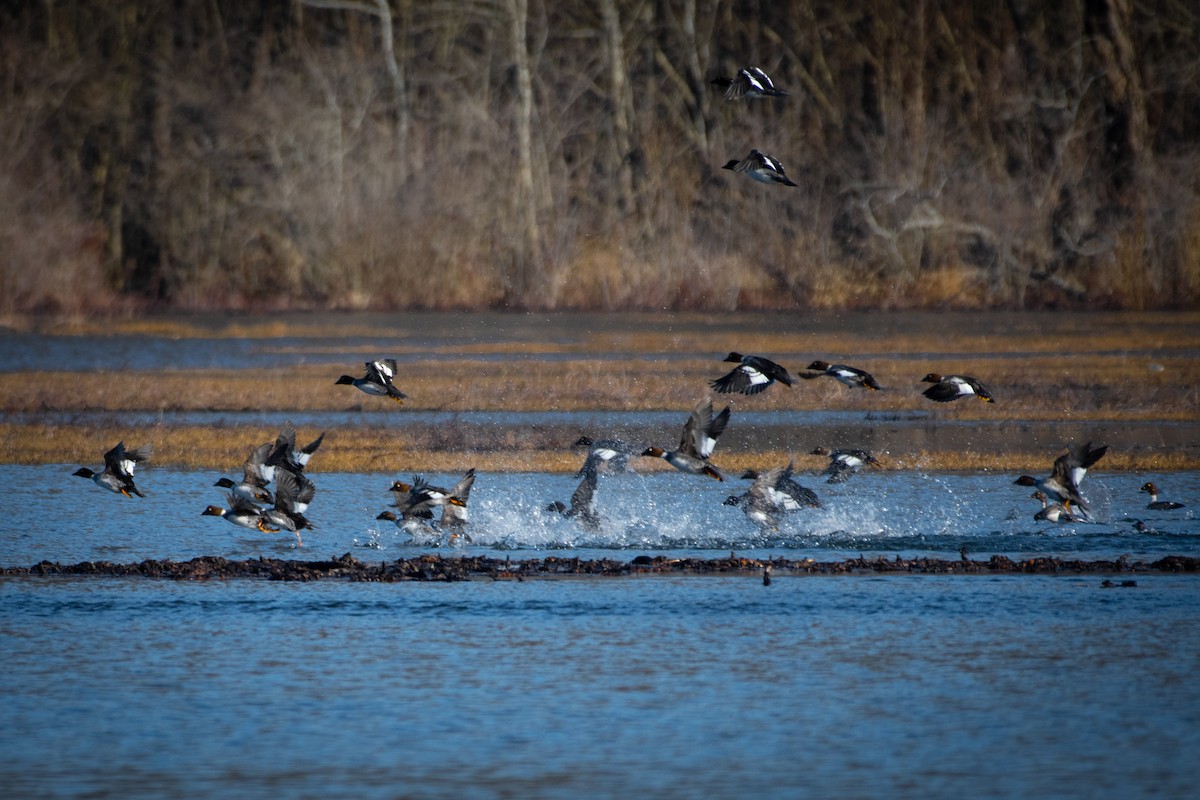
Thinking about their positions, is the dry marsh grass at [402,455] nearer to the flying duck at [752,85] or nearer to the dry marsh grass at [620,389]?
the dry marsh grass at [620,389]

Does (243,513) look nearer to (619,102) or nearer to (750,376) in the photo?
(750,376)

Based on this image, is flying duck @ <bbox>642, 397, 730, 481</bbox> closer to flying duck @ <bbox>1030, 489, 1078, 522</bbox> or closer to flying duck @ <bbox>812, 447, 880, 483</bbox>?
flying duck @ <bbox>812, 447, 880, 483</bbox>

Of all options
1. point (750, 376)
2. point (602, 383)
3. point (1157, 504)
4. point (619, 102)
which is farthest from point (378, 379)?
point (619, 102)

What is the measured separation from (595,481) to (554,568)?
1.50 meters

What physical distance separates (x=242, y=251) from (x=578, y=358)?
21047 millimetres

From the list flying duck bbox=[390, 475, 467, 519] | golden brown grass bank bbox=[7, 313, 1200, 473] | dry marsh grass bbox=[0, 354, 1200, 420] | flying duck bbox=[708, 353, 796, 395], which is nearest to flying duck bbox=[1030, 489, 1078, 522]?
flying duck bbox=[708, 353, 796, 395]

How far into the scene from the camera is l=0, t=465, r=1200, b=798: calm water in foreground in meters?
8.16

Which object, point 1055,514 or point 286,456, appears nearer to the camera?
point 1055,514

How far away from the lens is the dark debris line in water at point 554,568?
12.5m

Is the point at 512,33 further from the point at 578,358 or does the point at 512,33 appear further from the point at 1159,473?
the point at 1159,473

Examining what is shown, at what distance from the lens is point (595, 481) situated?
46.5 feet

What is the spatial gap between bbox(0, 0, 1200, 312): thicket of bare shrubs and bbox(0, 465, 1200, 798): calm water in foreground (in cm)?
2904

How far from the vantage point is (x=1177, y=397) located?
76.8 feet

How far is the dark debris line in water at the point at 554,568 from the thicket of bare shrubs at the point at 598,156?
29.7 m
